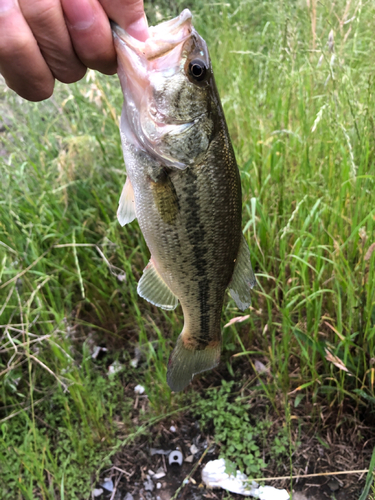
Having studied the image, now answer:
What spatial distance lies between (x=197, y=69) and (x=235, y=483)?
6.71 feet

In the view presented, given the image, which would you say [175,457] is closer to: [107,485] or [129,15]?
[107,485]

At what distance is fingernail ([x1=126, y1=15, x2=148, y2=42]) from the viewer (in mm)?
1130

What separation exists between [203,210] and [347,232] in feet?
4.00

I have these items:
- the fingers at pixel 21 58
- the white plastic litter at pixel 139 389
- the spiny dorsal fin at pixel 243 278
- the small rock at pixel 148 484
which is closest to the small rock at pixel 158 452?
the small rock at pixel 148 484

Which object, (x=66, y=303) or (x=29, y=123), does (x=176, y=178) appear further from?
(x=29, y=123)

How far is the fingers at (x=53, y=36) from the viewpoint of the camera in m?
1.03

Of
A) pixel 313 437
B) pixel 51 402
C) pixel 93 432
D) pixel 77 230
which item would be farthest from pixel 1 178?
pixel 313 437

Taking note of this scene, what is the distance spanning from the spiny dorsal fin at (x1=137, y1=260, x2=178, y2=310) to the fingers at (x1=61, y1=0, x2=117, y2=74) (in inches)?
29.2

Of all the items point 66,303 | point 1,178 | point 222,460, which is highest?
point 1,178

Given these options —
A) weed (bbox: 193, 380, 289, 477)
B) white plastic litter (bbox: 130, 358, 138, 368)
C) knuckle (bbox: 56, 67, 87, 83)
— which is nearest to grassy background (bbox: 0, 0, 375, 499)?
white plastic litter (bbox: 130, 358, 138, 368)

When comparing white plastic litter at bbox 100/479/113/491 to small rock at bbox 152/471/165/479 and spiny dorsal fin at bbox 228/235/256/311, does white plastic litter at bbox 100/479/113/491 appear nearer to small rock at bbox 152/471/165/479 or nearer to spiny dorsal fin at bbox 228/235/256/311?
small rock at bbox 152/471/165/479

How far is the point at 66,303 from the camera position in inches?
102

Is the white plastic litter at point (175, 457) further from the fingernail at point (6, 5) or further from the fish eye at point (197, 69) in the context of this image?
the fingernail at point (6, 5)

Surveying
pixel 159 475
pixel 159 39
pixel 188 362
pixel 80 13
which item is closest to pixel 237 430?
pixel 159 475
